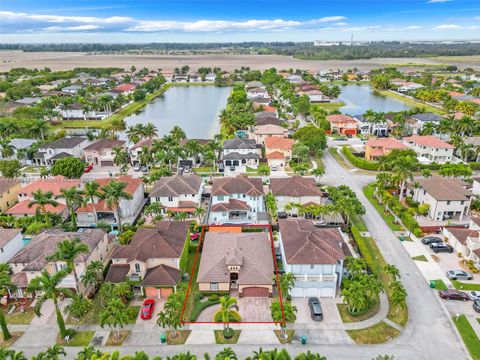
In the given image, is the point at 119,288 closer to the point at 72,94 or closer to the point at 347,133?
the point at 347,133

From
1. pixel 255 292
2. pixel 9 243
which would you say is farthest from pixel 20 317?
pixel 255 292

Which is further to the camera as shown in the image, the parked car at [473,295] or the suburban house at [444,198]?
the suburban house at [444,198]

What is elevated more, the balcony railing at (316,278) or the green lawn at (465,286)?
the balcony railing at (316,278)

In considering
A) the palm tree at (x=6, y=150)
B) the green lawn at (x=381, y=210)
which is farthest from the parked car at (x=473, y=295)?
the palm tree at (x=6, y=150)

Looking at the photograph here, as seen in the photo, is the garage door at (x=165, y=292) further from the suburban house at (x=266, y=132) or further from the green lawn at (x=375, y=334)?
the suburban house at (x=266, y=132)

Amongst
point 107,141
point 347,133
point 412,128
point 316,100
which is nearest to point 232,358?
point 107,141

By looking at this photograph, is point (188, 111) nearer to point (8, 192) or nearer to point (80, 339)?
point (8, 192)

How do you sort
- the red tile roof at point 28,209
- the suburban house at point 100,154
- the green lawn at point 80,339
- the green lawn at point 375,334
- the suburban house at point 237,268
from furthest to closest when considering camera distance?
1. the suburban house at point 100,154
2. the red tile roof at point 28,209
3. the suburban house at point 237,268
4. the green lawn at point 80,339
5. the green lawn at point 375,334
